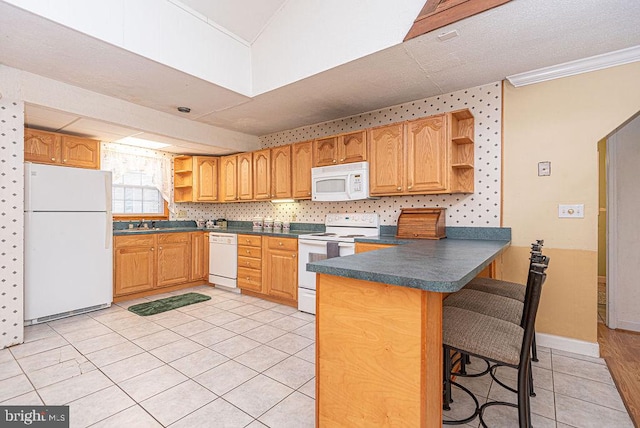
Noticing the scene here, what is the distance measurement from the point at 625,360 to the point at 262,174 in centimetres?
417

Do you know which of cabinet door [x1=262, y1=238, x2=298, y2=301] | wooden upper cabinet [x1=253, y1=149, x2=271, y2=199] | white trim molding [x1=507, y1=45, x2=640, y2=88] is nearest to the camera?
white trim molding [x1=507, y1=45, x2=640, y2=88]

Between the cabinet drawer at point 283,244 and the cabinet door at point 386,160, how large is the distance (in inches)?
44.3

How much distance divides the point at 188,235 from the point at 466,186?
12.8ft

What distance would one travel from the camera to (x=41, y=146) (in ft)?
11.7

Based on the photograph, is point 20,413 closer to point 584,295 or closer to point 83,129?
point 83,129

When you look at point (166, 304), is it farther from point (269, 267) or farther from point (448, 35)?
point (448, 35)

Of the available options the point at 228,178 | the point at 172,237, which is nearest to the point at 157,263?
the point at 172,237

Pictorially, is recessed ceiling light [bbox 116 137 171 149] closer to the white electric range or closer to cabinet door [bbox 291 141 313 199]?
cabinet door [bbox 291 141 313 199]

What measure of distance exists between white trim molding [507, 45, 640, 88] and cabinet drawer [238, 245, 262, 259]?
333 cm

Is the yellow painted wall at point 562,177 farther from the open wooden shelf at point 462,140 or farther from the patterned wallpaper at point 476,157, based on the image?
the open wooden shelf at point 462,140

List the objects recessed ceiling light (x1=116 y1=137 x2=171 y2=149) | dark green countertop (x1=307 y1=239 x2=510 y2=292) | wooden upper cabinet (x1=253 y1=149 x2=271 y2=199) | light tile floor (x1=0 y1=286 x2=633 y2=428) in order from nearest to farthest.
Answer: dark green countertop (x1=307 y1=239 x2=510 y2=292), light tile floor (x1=0 y1=286 x2=633 y2=428), recessed ceiling light (x1=116 y1=137 x2=171 y2=149), wooden upper cabinet (x1=253 y1=149 x2=271 y2=199)

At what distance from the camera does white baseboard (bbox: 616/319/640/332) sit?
2.97 metres

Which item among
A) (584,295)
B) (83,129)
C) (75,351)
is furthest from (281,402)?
(83,129)

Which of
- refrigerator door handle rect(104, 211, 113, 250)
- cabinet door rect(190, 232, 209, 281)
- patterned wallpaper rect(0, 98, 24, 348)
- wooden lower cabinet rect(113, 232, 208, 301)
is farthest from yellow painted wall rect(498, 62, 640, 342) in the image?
patterned wallpaper rect(0, 98, 24, 348)
